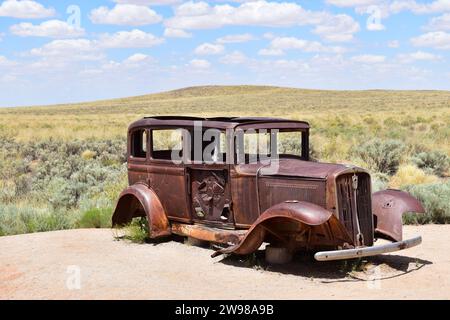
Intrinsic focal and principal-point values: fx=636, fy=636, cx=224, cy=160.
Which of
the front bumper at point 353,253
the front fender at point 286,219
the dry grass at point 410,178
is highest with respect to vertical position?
the front fender at point 286,219

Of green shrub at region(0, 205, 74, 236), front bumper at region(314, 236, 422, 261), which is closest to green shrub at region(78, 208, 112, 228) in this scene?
green shrub at region(0, 205, 74, 236)

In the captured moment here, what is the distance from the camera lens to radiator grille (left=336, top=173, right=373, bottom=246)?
729cm

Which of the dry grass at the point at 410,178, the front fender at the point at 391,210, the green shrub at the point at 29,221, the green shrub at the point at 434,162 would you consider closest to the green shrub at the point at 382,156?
the green shrub at the point at 434,162

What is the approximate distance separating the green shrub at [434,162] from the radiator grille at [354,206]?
1157 centimetres

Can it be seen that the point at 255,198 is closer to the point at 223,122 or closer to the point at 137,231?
the point at 223,122

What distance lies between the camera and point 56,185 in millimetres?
15656

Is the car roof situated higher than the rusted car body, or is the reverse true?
the car roof

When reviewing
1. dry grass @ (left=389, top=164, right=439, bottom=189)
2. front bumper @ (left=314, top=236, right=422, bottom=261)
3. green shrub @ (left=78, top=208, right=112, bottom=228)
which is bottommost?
dry grass @ (left=389, top=164, right=439, bottom=189)

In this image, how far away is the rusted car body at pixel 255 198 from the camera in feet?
23.9

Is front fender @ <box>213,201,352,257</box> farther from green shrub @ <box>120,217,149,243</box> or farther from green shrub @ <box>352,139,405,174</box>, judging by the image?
green shrub @ <box>352,139,405,174</box>

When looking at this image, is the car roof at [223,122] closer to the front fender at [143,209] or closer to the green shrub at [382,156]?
the front fender at [143,209]

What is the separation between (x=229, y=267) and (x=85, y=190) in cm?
815

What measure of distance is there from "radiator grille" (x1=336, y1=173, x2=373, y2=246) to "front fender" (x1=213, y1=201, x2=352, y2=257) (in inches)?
8.0

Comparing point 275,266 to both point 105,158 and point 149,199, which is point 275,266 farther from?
point 105,158
